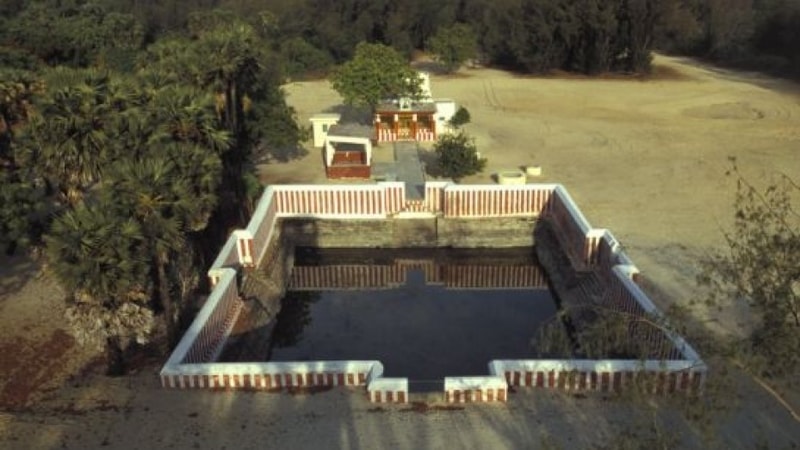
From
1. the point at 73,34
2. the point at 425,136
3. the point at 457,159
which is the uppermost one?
the point at 73,34

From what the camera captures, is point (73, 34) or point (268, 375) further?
point (73, 34)

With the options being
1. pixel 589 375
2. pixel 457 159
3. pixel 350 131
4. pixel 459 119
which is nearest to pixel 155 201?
pixel 589 375

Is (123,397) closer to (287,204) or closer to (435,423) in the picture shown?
(435,423)

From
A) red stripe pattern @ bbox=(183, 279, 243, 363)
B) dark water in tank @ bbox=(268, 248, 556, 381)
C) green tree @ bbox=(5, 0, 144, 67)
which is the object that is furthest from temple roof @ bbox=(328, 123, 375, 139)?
green tree @ bbox=(5, 0, 144, 67)

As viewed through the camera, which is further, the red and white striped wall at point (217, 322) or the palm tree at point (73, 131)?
the palm tree at point (73, 131)

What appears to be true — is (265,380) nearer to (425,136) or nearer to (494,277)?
(494,277)

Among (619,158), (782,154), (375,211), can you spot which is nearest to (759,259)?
(375,211)

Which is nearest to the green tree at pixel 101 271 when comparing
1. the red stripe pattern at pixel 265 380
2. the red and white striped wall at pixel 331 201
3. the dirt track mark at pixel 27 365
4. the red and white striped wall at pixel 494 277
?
the red stripe pattern at pixel 265 380

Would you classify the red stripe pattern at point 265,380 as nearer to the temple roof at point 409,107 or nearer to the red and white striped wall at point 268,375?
the red and white striped wall at point 268,375
